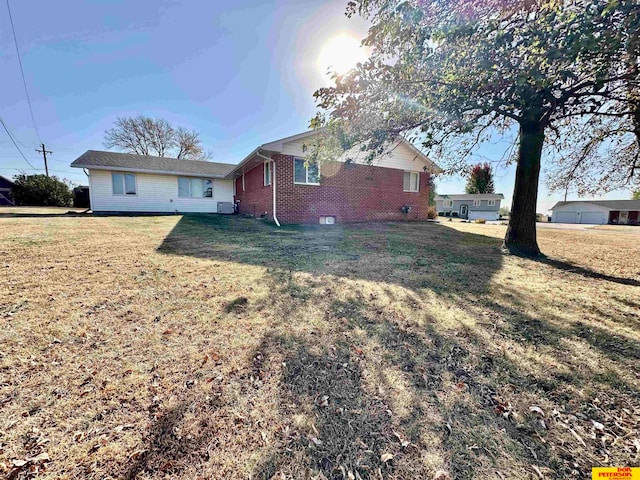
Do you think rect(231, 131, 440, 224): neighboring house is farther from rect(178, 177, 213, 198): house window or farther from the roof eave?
rect(178, 177, 213, 198): house window

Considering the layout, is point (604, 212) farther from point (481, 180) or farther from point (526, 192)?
point (526, 192)

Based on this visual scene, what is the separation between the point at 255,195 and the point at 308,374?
12.6m

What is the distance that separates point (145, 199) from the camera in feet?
50.5

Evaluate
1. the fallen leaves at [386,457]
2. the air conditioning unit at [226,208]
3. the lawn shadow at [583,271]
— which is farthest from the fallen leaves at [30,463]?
the air conditioning unit at [226,208]

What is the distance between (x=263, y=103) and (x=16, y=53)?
11442 millimetres

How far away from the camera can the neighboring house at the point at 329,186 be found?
1070 cm

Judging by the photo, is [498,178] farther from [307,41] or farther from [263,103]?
[263,103]

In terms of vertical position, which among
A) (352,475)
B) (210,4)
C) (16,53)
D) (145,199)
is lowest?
(352,475)

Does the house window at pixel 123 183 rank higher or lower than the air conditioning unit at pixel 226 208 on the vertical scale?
higher

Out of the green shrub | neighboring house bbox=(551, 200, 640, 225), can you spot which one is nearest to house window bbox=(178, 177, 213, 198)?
the green shrub

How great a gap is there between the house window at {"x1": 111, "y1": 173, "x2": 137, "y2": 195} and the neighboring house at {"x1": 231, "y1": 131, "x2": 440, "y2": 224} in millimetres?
5997

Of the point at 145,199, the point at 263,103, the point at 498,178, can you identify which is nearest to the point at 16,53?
the point at 145,199

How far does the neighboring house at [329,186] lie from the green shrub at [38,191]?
2041 centimetres

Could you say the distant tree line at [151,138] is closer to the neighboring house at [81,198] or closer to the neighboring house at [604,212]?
the neighboring house at [81,198]
